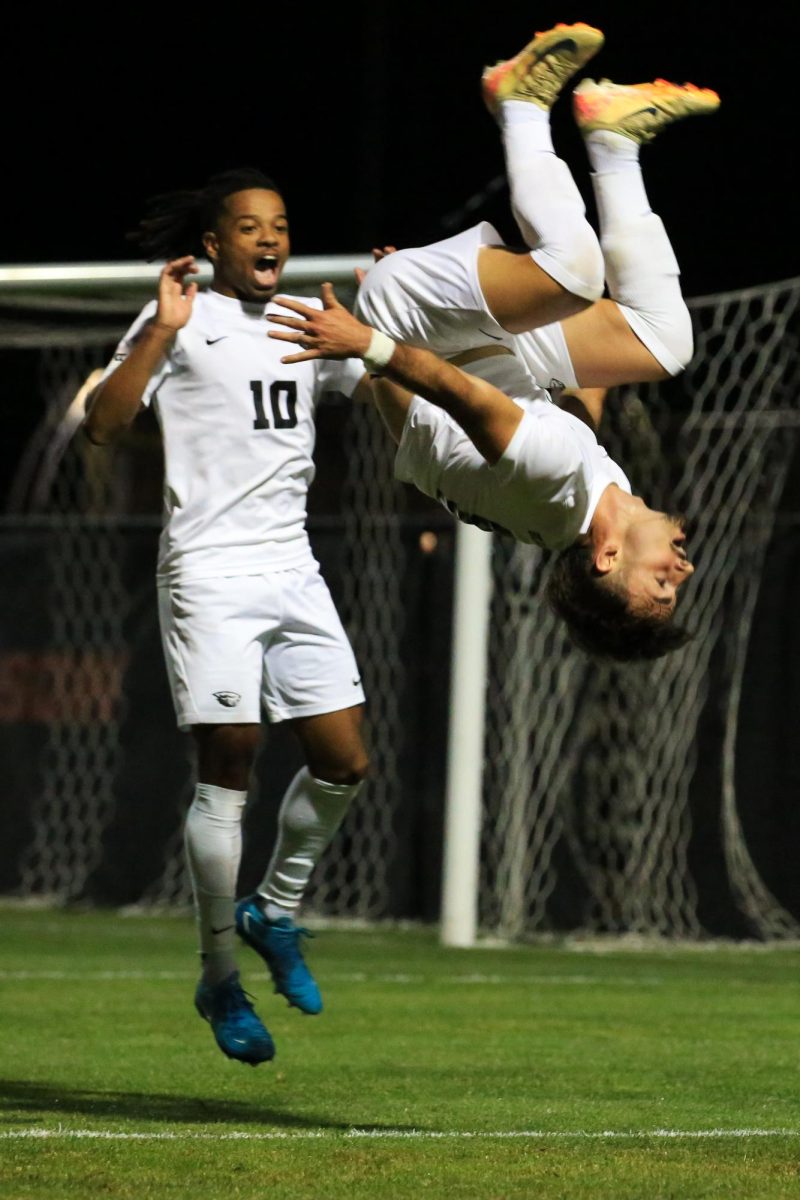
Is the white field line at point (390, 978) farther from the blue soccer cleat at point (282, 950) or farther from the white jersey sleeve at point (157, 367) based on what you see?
the white jersey sleeve at point (157, 367)

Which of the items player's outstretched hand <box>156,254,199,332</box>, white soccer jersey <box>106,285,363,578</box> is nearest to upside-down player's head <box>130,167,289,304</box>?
white soccer jersey <box>106,285,363,578</box>

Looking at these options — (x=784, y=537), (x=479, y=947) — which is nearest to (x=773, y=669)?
(x=784, y=537)

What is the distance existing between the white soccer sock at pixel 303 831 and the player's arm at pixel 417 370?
1495 millimetres

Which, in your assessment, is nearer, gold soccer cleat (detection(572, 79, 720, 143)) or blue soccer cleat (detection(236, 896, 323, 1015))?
gold soccer cleat (detection(572, 79, 720, 143))

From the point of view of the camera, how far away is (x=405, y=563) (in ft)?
32.9

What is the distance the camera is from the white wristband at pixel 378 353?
157 inches

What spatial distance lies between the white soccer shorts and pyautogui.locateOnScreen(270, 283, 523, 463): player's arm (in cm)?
130

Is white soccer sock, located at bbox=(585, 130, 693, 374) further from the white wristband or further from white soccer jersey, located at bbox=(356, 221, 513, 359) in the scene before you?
the white wristband

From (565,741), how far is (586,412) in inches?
186

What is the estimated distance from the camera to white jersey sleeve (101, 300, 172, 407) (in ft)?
17.3

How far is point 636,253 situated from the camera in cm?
464

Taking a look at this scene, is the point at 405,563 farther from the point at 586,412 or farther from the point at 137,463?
the point at 586,412

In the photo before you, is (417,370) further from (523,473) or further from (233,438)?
(233,438)

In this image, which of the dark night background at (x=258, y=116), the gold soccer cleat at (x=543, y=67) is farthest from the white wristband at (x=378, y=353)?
the dark night background at (x=258, y=116)
